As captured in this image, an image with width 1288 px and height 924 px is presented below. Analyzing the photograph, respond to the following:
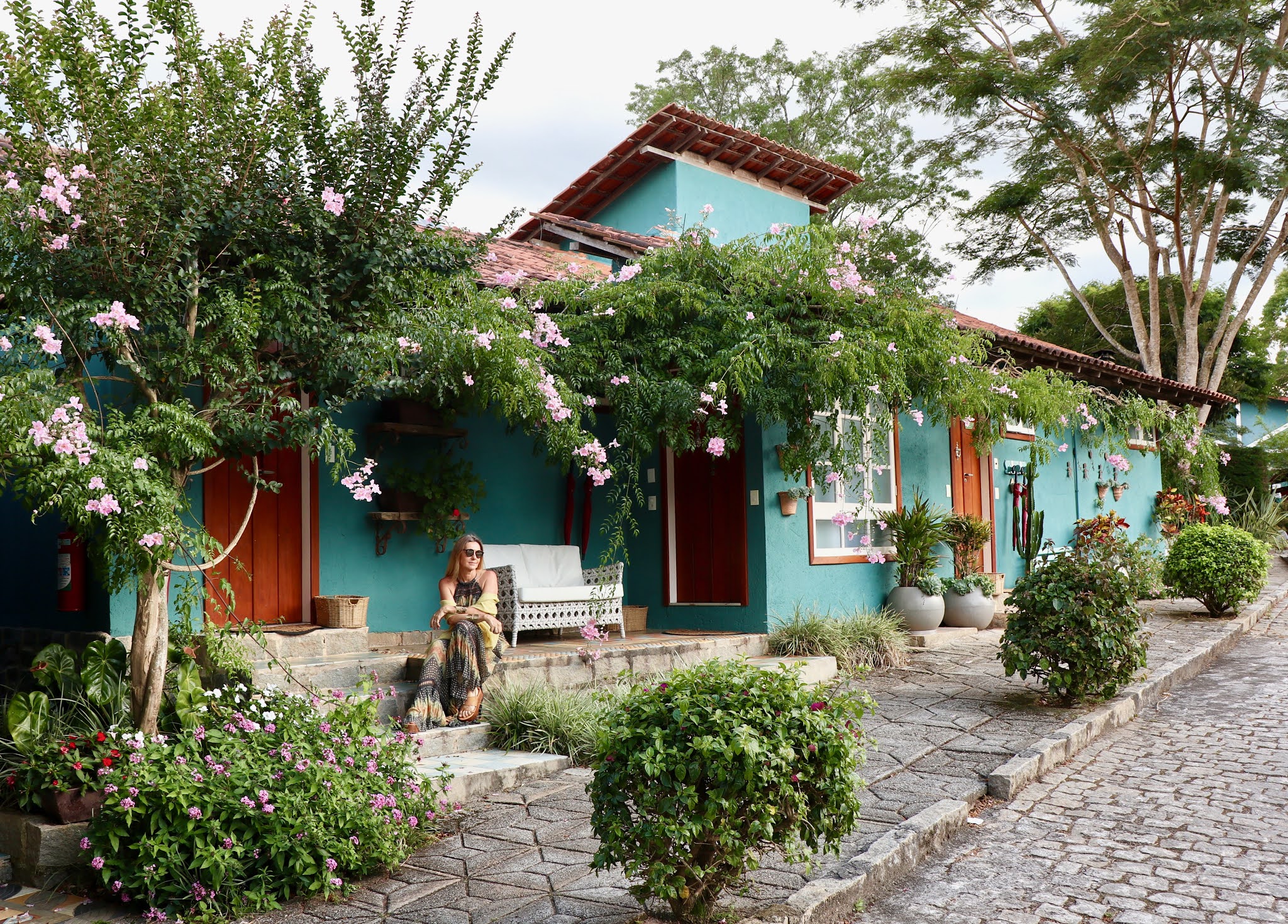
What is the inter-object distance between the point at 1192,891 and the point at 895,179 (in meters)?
20.9

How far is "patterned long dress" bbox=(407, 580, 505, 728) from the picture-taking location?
19.9 feet

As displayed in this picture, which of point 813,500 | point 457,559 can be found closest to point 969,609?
point 813,500

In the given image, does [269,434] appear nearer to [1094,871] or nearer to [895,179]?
[1094,871]

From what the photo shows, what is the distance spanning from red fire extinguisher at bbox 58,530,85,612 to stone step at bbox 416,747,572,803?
2.53 metres

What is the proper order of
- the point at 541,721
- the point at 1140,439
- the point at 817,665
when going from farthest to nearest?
1. the point at 1140,439
2. the point at 817,665
3. the point at 541,721

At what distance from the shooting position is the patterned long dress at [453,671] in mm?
6059

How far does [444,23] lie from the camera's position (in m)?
4.80

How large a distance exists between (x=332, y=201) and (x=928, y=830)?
389cm

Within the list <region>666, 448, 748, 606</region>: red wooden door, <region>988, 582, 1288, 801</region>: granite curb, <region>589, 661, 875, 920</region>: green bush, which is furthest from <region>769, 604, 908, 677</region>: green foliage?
<region>589, 661, 875, 920</region>: green bush

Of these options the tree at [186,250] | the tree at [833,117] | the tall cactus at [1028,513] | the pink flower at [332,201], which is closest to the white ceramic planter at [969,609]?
the tall cactus at [1028,513]

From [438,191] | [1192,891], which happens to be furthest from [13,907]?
[1192,891]

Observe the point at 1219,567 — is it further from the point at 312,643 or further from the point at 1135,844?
the point at 312,643

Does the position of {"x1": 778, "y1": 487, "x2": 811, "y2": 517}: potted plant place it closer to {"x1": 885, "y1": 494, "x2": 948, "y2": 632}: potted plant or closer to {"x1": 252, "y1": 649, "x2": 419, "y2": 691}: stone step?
{"x1": 885, "y1": 494, "x2": 948, "y2": 632}: potted plant

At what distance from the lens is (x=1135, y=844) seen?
14.4ft
